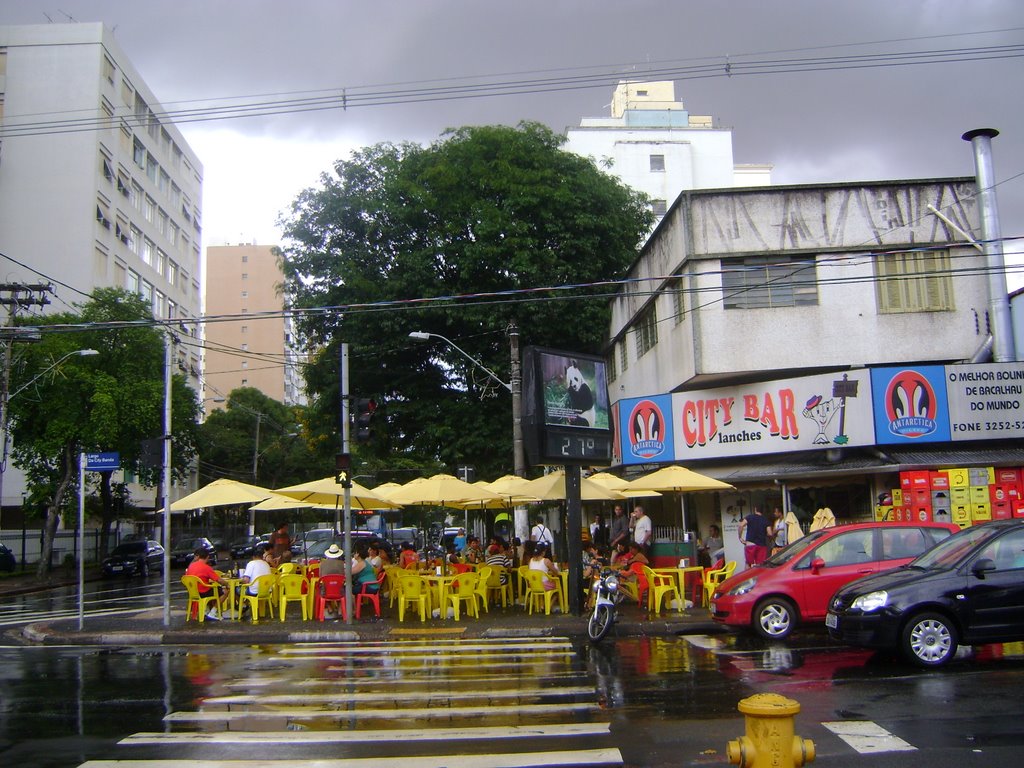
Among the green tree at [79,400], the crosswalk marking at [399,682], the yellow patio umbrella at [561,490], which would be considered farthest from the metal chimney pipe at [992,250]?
the green tree at [79,400]

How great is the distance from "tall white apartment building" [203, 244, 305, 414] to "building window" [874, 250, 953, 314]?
6949cm

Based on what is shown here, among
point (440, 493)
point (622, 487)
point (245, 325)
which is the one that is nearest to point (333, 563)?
point (440, 493)

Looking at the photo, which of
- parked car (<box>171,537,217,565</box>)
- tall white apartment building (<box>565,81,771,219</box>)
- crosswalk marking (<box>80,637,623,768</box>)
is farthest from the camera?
tall white apartment building (<box>565,81,771,219</box>)

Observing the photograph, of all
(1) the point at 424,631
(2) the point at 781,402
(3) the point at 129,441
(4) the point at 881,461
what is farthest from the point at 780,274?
(3) the point at 129,441

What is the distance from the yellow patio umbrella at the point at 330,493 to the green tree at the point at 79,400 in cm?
1663

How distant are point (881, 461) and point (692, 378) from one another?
4.73 metres

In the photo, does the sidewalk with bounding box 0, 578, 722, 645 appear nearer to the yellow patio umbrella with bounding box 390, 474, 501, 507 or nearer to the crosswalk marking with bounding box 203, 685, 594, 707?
the yellow patio umbrella with bounding box 390, 474, 501, 507

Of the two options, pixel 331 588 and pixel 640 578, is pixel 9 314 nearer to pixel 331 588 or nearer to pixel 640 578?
pixel 331 588

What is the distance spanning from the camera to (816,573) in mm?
13586

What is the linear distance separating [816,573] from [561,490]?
19.0ft

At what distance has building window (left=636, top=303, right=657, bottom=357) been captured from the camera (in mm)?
25953

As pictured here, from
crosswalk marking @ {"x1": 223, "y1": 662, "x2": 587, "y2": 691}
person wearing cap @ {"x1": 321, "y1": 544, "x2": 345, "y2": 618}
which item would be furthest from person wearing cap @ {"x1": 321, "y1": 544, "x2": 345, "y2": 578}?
crosswalk marking @ {"x1": 223, "y1": 662, "x2": 587, "y2": 691}

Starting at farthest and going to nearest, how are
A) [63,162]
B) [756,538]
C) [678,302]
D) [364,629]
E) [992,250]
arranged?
[63,162] → [678,302] → [992,250] → [756,538] → [364,629]

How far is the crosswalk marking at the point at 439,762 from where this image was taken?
6.89 m
